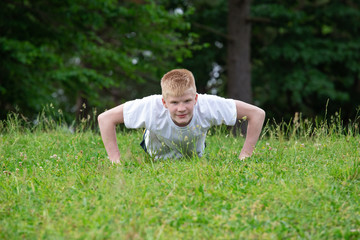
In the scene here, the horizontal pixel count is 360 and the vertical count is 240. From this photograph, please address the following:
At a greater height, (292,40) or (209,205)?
(292,40)

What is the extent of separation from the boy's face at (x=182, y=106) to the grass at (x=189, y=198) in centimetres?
51

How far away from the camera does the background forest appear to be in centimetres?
1152

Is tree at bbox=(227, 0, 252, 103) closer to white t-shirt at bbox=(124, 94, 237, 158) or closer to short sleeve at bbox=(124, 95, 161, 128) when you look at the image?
white t-shirt at bbox=(124, 94, 237, 158)

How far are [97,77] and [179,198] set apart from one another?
334 inches

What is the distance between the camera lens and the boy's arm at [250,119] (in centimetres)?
473

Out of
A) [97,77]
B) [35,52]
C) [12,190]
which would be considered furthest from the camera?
[97,77]

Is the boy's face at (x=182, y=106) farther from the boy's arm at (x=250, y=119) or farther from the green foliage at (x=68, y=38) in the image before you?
the green foliage at (x=68, y=38)

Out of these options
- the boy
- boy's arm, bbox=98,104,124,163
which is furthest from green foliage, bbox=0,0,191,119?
the boy

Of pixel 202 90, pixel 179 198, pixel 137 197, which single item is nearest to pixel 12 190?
pixel 137 197

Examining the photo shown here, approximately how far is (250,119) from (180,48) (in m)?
8.53

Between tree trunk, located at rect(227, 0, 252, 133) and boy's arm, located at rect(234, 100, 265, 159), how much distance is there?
9010 millimetres

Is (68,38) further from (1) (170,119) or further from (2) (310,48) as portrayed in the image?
(2) (310,48)

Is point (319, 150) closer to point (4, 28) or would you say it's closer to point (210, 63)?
point (4, 28)

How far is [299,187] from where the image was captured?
12.1 ft
